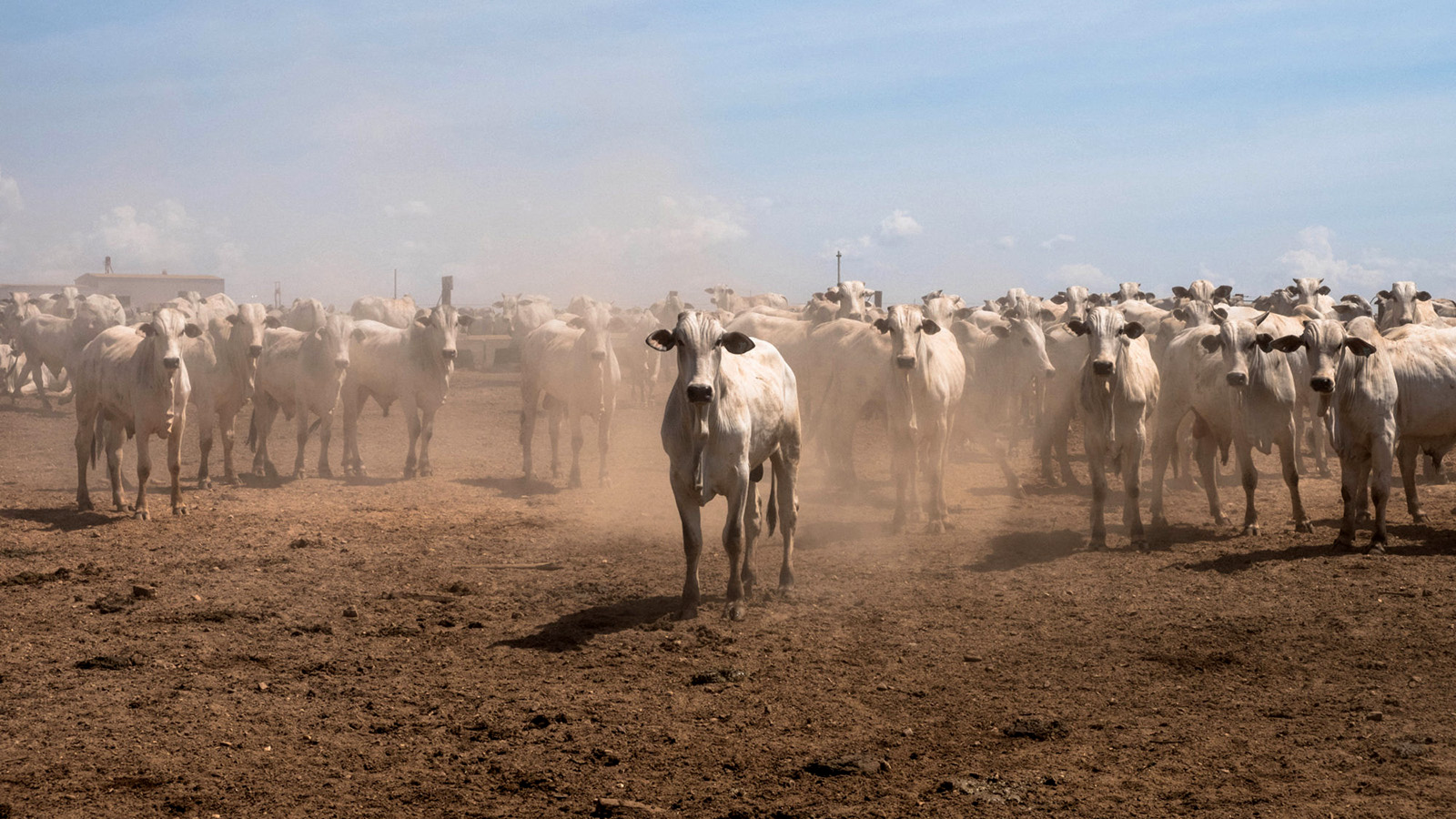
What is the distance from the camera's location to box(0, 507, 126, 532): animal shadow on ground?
12586 millimetres

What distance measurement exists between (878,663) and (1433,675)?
3.38 m

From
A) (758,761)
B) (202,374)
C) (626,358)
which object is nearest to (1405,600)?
(758,761)

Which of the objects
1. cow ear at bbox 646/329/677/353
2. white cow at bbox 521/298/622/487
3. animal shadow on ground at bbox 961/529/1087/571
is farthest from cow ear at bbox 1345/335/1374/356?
white cow at bbox 521/298/622/487

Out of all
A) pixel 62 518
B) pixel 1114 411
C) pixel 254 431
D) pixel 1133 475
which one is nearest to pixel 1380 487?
pixel 1133 475

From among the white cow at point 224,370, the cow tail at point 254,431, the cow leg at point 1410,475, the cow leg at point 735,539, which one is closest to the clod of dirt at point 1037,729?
the cow leg at point 735,539

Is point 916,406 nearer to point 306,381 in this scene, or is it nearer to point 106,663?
point 106,663

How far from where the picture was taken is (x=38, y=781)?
219 inches

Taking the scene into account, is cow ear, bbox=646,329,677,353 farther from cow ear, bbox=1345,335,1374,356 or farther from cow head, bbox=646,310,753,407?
cow ear, bbox=1345,335,1374,356

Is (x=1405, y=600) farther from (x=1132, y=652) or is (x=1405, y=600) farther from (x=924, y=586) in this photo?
(x=924, y=586)

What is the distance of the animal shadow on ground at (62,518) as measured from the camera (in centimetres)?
1259

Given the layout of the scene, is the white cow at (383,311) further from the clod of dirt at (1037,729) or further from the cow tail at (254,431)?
the clod of dirt at (1037,729)

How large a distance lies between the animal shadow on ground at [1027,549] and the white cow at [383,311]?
24.4 metres

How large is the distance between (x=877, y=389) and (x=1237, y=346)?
5037 mm

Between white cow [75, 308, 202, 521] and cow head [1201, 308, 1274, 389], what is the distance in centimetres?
1137
